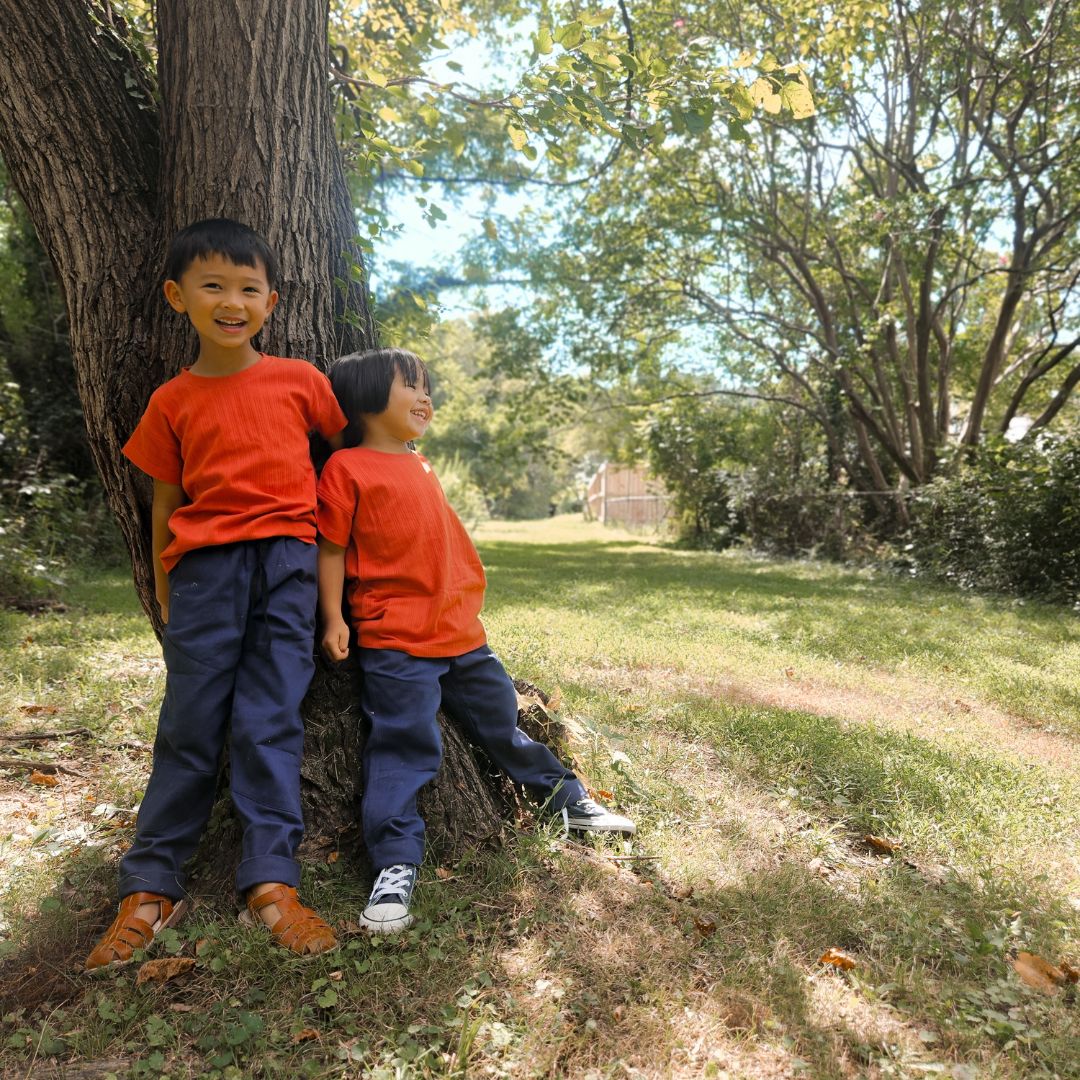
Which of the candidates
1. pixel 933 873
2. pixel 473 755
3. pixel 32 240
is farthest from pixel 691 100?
pixel 32 240

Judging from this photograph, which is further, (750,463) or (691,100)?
(750,463)

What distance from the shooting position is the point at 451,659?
97.9 inches

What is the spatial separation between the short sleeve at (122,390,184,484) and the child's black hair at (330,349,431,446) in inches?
20.1

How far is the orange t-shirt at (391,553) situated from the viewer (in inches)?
93.0

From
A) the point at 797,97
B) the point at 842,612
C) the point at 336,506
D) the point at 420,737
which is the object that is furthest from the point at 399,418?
the point at 842,612

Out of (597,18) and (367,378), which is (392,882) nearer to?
(367,378)

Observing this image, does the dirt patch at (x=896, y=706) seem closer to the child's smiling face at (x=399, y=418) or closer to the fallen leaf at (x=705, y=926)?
the fallen leaf at (x=705, y=926)

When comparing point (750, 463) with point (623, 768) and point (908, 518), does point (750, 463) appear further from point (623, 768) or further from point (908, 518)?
point (623, 768)

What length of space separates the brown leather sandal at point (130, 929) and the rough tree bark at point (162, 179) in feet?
1.28

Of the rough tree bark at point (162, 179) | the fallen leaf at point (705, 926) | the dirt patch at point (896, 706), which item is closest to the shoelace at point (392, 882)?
the rough tree bark at point (162, 179)

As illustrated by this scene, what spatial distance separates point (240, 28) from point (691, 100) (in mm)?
A: 1524

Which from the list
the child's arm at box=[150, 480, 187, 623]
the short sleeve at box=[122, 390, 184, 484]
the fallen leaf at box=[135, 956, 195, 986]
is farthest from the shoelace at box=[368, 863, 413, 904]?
the short sleeve at box=[122, 390, 184, 484]

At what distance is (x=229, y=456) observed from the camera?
7.14 feet

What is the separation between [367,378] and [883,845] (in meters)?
2.26
